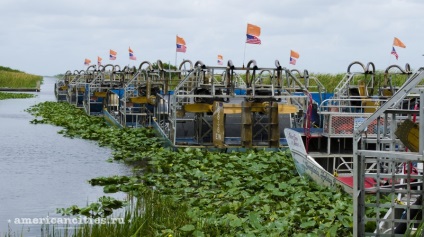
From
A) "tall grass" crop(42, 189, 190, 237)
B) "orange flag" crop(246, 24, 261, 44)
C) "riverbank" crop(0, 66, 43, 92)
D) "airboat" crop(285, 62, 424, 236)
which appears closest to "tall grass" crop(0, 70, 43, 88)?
"riverbank" crop(0, 66, 43, 92)

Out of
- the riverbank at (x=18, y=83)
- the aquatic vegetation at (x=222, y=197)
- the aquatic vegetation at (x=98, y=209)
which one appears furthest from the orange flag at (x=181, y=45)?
the riverbank at (x=18, y=83)

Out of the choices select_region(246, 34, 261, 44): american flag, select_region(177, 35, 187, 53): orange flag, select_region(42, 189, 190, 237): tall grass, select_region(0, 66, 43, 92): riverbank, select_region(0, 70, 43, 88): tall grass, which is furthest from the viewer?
select_region(0, 70, 43, 88): tall grass

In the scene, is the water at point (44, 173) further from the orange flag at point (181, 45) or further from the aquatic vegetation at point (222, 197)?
the orange flag at point (181, 45)

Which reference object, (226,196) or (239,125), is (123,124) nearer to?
(239,125)

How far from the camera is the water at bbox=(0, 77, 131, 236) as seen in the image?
12664mm

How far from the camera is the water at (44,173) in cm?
1266

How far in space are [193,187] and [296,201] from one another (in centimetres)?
302

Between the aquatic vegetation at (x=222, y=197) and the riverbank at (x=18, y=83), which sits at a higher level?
the riverbank at (x=18, y=83)

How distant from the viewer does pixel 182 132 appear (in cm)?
2023

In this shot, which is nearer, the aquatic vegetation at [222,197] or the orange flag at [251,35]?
the aquatic vegetation at [222,197]

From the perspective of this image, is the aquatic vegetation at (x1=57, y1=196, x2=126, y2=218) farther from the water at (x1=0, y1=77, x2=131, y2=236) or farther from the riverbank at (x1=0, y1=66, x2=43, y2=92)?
the riverbank at (x1=0, y1=66, x2=43, y2=92)

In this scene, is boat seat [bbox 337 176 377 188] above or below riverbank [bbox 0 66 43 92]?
below

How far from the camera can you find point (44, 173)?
1753cm

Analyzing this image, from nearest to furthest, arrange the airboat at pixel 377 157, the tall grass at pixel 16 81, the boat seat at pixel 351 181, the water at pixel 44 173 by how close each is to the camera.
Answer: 1. the airboat at pixel 377 157
2. the boat seat at pixel 351 181
3. the water at pixel 44 173
4. the tall grass at pixel 16 81
